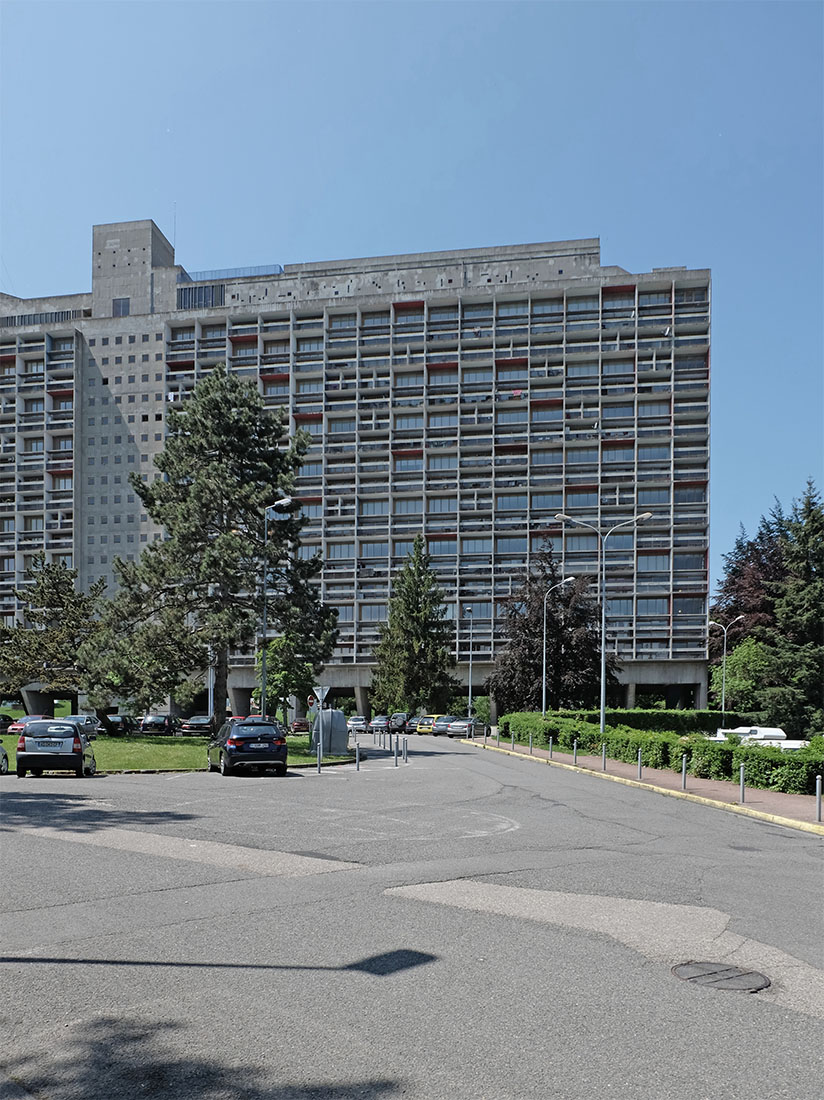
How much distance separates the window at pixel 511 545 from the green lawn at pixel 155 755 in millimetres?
54918

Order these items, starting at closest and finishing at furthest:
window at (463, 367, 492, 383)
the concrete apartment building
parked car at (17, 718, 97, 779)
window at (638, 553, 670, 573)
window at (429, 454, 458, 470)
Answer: parked car at (17, 718, 97, 779) → window at (638, 553, 670, 573) → the concrete apartment building → window at (429, 454, 458, 470) → window at (463, 367, 492, 383)

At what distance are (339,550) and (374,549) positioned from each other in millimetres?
3687

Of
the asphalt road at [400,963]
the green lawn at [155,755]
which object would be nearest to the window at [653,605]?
the green lawn at [155,755]

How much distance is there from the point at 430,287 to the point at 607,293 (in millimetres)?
19003

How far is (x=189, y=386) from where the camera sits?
101750 mm

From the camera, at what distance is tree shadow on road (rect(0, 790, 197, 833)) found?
14258 millimetres

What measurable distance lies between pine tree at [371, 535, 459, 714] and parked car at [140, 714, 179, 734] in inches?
862

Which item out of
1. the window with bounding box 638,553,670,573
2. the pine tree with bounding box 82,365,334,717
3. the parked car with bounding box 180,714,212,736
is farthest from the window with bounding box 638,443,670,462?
the parked car with bounding box 180,714,212,736

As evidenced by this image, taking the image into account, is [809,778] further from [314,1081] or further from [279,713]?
[279,713]

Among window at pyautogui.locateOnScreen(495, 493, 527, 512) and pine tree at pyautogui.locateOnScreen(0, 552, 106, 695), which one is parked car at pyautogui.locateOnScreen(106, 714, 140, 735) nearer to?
pine tree at pyautogui.locateOnScreen(0, 552, 106, 695)

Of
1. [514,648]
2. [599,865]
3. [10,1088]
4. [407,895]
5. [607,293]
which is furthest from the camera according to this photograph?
[607,293]

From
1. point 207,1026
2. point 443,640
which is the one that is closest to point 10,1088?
point 207,1026

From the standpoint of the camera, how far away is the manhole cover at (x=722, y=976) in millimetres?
6357

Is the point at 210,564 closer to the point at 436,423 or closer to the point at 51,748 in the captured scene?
the point at 51,748
